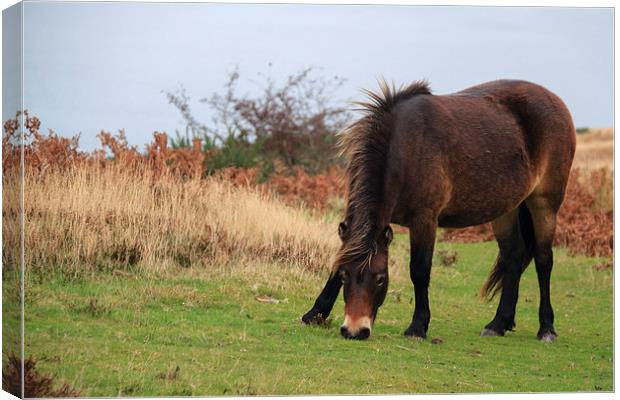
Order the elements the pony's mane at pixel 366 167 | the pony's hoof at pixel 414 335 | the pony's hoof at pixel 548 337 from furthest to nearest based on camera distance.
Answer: the pony's hoof at pixel 548 337
the pony's hoof at pixel 414 335
the pony's mane at pixel 366 167

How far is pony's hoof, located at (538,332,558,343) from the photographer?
10148 millimetres

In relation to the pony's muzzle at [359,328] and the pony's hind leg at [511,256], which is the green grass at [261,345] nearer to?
the pony's muzzle at [359,328]

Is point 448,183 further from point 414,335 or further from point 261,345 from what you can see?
point 261,345

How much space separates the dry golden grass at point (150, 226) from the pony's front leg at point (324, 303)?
1881 mm

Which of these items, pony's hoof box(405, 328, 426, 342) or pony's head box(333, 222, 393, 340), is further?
pony's hoof box(405, 328, 426, 342)

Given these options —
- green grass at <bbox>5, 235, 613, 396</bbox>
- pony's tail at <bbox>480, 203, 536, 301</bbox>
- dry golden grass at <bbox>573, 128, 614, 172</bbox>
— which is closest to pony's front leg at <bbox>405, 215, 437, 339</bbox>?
green grass at <bbox>5, 235, 613, 396</bbox>

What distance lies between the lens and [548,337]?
10188mm

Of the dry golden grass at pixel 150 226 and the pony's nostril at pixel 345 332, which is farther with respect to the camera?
the dry golden grass at pixel 150 226

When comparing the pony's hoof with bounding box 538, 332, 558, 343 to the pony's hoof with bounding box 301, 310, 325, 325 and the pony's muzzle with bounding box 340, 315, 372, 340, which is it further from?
the pony's muzzle with bounding box 340, 315, 372, 340

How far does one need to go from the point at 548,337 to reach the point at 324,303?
236 centimetres

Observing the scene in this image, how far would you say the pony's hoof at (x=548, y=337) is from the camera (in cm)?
1015

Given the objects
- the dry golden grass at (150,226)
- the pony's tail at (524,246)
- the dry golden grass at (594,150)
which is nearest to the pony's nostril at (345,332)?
the dry golden grass at (150,226)

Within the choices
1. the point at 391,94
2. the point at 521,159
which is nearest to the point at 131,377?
the point at 391,94

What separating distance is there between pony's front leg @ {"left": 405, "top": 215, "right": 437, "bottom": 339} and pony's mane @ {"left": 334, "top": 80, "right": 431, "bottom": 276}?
1.81 feet
